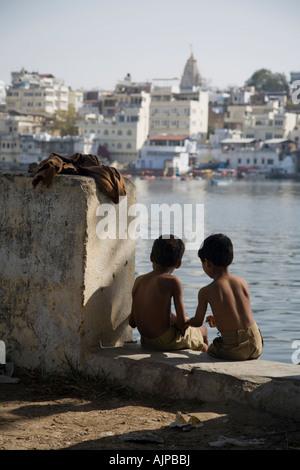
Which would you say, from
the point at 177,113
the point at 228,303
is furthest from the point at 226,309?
the point at 177,113

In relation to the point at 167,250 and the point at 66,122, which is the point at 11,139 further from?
the point at 167,250

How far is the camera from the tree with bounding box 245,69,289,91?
10212 centimetres

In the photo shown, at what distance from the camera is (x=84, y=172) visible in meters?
3.96

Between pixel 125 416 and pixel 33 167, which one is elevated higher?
pixel 33 167

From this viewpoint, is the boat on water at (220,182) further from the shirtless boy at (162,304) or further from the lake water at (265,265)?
the shirtless boy at (162,304)

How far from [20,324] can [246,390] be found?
1.23 m

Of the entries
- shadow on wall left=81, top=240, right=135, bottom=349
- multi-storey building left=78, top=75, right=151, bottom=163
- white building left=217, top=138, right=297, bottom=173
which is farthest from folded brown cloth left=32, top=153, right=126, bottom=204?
multi-storey building left=78, top=75, right=151, bottom=163

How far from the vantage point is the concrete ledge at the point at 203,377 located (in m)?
3.26

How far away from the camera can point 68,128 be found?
8394 centimetres

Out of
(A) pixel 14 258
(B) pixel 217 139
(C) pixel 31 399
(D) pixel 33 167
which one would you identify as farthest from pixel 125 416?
(B) pixel 217 139

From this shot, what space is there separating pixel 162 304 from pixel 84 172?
77 cm

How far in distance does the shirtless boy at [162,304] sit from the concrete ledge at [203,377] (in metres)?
0.09

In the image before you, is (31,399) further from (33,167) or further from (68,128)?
(68,128)
